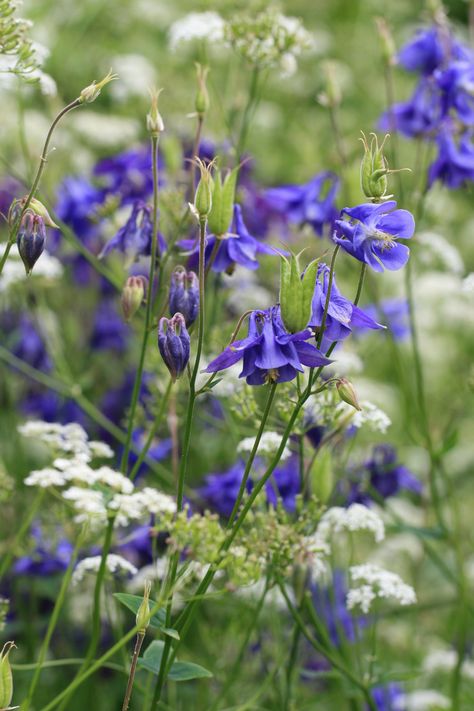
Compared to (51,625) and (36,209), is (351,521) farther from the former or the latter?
(36,209)

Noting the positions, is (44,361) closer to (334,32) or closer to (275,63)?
(275,63)

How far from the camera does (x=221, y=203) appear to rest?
1222 millimetres

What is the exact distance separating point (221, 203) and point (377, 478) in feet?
2.68

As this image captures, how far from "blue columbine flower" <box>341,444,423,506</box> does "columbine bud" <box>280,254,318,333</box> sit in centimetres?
72

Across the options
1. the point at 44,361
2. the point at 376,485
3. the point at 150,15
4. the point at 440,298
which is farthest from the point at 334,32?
the point at 376,485

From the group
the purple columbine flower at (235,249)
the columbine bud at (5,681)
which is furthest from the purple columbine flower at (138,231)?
the columbine bud at (5,681)

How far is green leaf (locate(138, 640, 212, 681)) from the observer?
47.2 inches

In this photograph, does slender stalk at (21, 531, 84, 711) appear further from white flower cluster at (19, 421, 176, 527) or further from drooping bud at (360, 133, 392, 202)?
drooping bud at (360, 133, 392, 202)

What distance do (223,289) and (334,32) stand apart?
311 cm

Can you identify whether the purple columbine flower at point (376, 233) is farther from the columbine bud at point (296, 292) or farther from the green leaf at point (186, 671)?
the green leaf at point (186, 671)

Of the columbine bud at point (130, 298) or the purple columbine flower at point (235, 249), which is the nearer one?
the columbine bud at point (130, 298)

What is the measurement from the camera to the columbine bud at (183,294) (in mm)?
1246

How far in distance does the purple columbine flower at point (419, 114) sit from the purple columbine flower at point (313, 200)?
17 centimetres

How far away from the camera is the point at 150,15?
3793 mm
